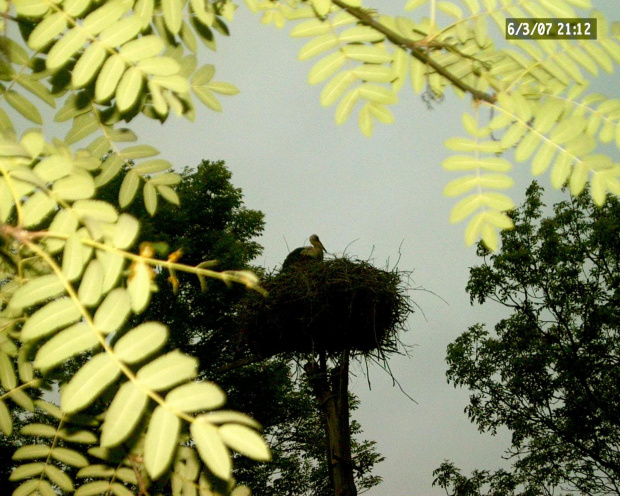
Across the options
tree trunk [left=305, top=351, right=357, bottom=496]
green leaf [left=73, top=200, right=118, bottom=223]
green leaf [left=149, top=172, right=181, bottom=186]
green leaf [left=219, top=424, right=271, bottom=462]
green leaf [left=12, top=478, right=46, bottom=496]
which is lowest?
green leaf [left=219, top=424, right=271, bottom=462]

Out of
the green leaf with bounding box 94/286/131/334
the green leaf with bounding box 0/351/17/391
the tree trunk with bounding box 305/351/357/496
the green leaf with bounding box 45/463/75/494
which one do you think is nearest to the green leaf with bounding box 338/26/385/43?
the green leaf with bounding box 94/286/131/334

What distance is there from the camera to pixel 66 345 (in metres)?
0.83

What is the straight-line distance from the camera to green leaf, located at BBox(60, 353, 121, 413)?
2.39 feet

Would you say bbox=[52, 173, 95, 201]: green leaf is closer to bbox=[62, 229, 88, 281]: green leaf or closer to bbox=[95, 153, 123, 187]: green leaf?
bbox=[62, 229, 88, 281]: green leaf

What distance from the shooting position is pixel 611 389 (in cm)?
1134

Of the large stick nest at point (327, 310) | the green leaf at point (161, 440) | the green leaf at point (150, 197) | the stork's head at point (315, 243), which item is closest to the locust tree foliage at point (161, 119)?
the green leaf at point (161, 440)

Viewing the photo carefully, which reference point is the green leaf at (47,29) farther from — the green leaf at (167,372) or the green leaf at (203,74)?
the green leaf at (167,372)

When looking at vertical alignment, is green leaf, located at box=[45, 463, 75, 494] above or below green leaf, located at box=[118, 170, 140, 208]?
below

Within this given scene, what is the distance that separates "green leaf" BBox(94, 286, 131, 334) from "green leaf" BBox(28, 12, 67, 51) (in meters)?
0.67

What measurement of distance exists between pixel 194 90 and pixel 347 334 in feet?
16.7

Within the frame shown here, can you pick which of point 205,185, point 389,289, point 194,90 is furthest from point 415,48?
point 205,185

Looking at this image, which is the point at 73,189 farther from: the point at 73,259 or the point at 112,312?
the point at 112,312

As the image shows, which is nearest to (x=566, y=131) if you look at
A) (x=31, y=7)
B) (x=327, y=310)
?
(x=31, y=7)

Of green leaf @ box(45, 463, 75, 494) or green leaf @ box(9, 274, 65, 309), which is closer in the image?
green leaf @ box(9, 274, 65, 309)
